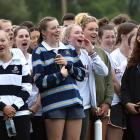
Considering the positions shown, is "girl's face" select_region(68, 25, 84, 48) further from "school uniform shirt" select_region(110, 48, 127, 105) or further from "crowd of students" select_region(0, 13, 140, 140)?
"school uniform shirt" select_region(110, 48, 127, 105)

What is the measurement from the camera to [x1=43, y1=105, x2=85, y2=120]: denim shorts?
355 inches

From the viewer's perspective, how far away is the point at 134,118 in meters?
9.82

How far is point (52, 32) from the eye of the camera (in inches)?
366

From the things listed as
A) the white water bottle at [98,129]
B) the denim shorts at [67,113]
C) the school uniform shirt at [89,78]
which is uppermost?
the school uniform shirt at [89,78]

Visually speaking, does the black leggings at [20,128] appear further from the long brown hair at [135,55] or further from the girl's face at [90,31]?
the long brown hair at [135,55]

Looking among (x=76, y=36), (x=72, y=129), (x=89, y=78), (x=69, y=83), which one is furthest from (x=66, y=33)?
(x=72, y=129)

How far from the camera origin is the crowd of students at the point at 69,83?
8938mm

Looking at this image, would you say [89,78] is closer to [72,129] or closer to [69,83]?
[69,83]

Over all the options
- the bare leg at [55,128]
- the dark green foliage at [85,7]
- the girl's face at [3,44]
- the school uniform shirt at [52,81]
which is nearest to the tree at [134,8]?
the dark green foliage at [85,7]

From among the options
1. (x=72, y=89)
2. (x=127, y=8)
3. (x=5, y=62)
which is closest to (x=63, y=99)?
(x=72, y=89)

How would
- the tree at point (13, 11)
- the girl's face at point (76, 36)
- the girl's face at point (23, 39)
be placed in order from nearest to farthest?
the girl's face at point (76, 36)
the girl's face at point (23, 39)
the tree at point (13, 11)

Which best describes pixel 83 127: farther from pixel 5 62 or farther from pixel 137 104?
pixel 5 62

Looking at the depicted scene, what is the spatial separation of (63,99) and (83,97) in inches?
25.3

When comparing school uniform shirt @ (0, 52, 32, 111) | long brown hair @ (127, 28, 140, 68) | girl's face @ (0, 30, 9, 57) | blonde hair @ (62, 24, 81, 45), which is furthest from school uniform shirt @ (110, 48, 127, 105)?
girl's face @ (0, 30, 9, 57)
